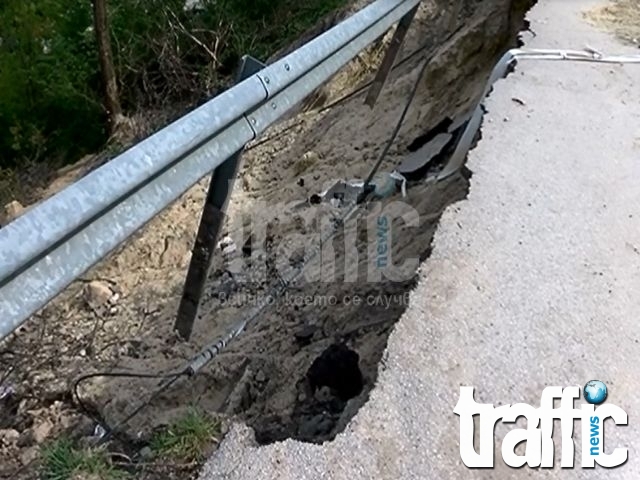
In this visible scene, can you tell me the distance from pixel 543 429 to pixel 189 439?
42.3 inches

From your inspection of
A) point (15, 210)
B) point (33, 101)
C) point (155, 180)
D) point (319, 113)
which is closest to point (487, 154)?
point (155, 180)

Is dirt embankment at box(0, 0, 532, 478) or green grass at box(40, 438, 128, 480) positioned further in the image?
dirt embankment at box(0, 0, 532, 478)

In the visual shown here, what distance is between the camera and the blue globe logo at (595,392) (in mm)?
2527

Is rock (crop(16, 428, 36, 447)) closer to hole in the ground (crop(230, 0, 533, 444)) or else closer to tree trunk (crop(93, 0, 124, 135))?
hole in the ground (crop(230, 0, 533, 444))

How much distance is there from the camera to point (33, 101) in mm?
14023

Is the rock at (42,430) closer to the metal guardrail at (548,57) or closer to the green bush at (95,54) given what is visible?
the metal guardrail at (548,57)

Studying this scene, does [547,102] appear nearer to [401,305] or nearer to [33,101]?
[401,305]

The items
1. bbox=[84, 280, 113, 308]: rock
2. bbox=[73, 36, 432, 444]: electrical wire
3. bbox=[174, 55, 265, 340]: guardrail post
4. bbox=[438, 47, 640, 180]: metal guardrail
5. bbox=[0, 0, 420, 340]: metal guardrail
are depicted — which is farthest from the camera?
bbox=[84, 280, 113, 308]: rock

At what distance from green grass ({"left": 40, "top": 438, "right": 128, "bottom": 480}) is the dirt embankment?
18.5 inches

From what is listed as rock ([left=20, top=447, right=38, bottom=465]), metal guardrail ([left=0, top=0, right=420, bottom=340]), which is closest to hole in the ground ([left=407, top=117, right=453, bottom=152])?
metal guardrail ([left=0, top=0, right=420, bottom=340])

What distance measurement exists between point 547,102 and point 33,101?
11.5 meters

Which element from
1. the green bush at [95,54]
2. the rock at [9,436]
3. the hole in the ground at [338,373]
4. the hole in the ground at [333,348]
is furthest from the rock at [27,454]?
the green bush at [95,54]

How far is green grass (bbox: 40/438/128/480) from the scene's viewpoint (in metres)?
2.18

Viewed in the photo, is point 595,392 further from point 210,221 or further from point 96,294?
point 96,294
